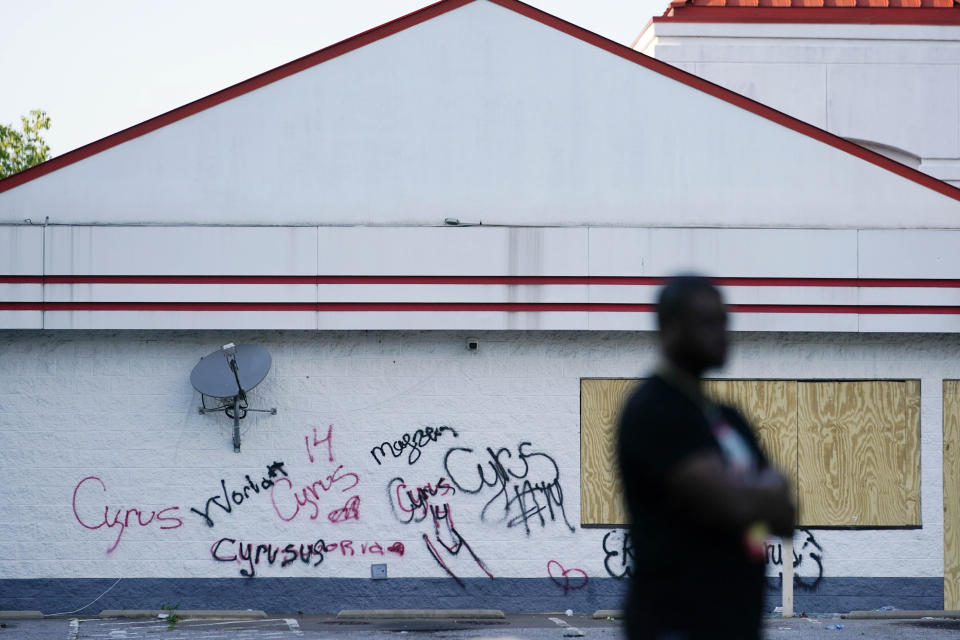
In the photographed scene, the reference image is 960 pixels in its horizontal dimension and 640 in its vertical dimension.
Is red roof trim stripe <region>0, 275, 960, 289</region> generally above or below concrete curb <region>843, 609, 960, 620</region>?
above

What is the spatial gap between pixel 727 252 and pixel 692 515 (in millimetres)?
9339

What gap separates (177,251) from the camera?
40.5 ft

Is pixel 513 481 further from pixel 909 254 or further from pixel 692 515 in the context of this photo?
pixel 692 515

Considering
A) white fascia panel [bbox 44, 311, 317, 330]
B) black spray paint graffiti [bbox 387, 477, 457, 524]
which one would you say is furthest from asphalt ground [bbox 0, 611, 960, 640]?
white fascia panel [bbox 44, 311, 317, 330]

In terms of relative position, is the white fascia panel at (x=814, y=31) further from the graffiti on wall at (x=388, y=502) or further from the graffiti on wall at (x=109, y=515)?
the graffiti on wall at (x=109, y=515)

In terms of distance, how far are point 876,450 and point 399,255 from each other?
512 cm

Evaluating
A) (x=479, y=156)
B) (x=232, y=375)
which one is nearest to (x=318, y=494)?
(x=232, y=375)

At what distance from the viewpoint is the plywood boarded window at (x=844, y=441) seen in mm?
12797

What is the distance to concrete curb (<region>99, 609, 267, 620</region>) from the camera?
12.3 meters

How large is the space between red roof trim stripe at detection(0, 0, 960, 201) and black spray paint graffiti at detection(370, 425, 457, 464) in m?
3.71

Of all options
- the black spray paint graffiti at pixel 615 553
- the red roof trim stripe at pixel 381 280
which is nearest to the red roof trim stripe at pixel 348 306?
the red roof trim stripe at pixel 381 280

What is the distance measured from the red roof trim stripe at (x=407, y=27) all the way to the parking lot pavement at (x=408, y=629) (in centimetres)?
423

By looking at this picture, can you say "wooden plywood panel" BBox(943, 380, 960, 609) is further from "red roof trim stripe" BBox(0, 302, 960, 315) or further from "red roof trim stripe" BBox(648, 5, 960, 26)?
"red roof trim stripe" BBox(648, 5, 960, 26)

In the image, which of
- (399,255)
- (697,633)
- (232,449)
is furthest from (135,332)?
(697,633)
